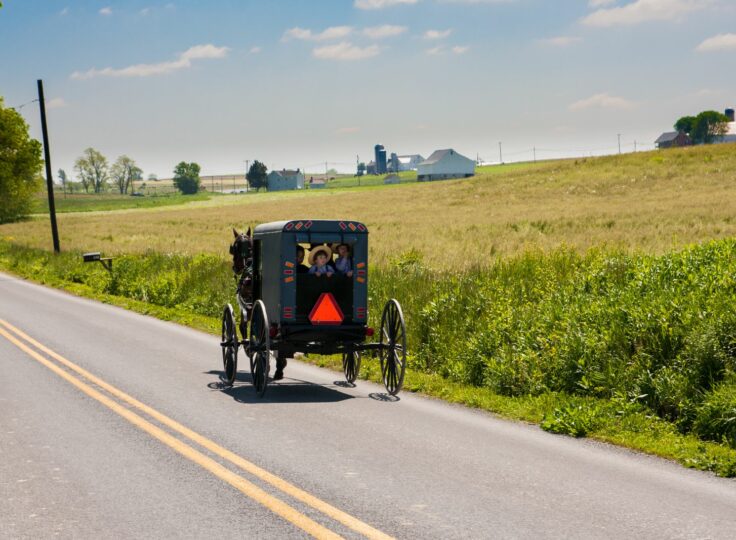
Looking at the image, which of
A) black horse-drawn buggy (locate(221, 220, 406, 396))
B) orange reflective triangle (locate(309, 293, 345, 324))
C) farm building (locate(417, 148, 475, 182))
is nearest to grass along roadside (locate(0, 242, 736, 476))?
black horse-drawn buggy (locate(221, 220, 406, 396))

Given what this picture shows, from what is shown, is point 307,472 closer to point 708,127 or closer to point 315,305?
point 315,305

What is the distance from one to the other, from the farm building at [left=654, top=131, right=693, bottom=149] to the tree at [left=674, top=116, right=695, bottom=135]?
4.37ft

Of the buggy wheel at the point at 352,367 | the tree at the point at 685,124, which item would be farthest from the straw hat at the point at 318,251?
the tree at the point at 685,124

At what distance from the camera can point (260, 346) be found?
10.6 meters

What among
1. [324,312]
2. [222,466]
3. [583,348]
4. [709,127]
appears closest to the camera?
[222,466]

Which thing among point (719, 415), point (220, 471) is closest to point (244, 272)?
point (220, 471)

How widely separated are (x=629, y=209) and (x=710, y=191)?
363 inches

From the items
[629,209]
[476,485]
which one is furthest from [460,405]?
[629,209]

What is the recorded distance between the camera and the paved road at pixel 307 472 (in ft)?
19.1

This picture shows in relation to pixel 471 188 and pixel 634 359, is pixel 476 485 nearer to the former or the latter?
pixel 634 359

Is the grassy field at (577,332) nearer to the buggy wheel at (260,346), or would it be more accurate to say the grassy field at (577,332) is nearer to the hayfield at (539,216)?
the buggy wheel at (260,346)

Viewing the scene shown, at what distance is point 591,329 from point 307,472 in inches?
187

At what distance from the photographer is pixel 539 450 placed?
26.1 feet

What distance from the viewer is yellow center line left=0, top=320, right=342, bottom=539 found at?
5.81 m
